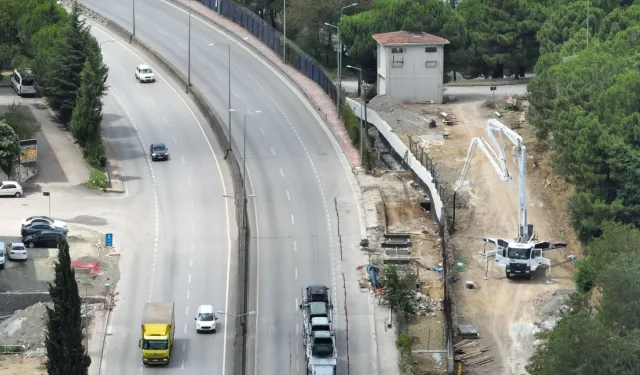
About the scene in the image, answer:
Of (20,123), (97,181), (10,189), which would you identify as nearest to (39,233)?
(10,189)

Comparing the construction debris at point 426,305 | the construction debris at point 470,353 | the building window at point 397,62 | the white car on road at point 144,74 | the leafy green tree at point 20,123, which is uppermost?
the building window at point 397,62

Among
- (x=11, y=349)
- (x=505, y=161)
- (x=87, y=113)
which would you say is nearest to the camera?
(x=11, y=349)

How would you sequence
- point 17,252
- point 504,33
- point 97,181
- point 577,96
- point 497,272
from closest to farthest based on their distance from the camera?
point 17,252 → point 497,272 → point 577,96 → point 97,181 → point 504,33

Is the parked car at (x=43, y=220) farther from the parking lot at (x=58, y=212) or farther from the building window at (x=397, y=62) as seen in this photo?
the building window at (x=397, y=62)

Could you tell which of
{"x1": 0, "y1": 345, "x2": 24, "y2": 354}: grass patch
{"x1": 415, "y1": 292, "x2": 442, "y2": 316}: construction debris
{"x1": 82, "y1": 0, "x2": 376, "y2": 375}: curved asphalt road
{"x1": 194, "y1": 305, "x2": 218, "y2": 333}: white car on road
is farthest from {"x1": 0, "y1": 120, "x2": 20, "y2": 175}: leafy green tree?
{"x1": 415, "y1": 292, "x2": 442, "y2": 316}: construction debris

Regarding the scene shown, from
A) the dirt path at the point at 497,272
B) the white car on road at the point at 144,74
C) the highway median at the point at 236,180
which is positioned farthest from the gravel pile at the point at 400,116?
the white car on road at the point at 144,74

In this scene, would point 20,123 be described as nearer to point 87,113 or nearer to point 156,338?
point 87,113
